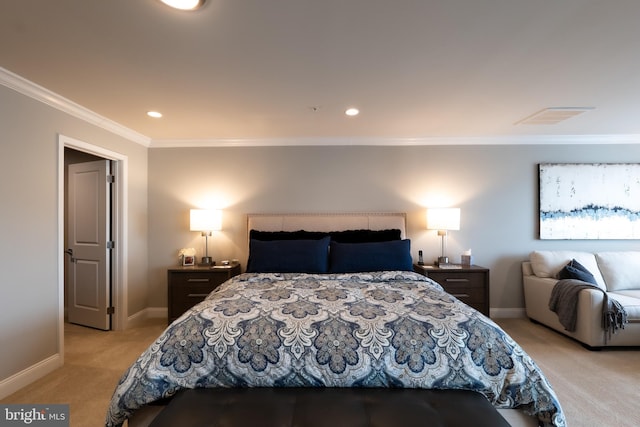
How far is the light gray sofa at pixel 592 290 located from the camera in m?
2.84

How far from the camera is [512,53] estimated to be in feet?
6.30

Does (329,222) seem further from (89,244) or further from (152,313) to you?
A: (89,244)

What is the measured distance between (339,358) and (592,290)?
9.82 ft

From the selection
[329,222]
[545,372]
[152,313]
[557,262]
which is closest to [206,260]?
[152,313]

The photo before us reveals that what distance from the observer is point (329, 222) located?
3826 millimetres

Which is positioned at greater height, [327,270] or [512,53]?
[512,53]

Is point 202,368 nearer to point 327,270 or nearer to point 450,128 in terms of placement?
point 327,270

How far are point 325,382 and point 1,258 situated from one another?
8.51 ft

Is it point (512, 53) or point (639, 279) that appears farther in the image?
point (639, 279)

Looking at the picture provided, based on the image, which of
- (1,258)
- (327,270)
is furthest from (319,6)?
(1,258)

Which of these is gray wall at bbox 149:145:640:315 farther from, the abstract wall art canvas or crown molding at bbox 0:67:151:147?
crown molding at bbox 0:67:151:147

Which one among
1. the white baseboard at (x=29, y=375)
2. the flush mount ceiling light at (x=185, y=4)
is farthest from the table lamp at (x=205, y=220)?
the flush mount ceiling light at (x=185, y=4)

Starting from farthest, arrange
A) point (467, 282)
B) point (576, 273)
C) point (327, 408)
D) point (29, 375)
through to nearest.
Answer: point (467, 282), point (576, 273), point (29, 375), point (327, 408)

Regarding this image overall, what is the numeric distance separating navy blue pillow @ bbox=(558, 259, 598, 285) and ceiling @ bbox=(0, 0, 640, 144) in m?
1.68
